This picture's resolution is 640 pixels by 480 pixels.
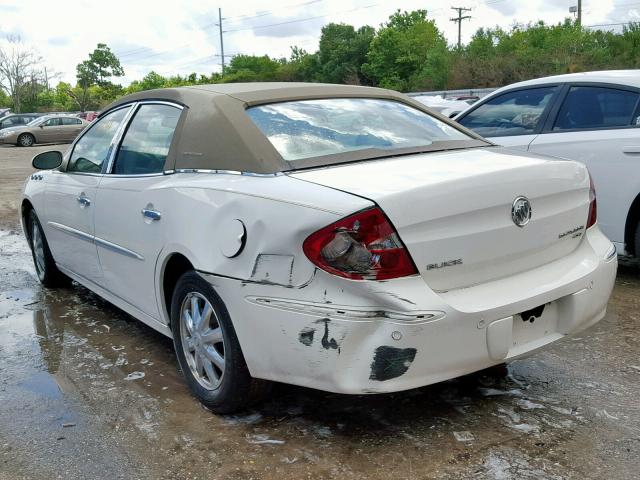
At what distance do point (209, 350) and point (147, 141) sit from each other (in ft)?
4.36

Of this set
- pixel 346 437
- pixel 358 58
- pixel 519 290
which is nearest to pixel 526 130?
pixel 519 290

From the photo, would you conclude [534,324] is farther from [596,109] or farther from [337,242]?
[596,109]

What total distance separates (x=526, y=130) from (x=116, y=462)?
431cm

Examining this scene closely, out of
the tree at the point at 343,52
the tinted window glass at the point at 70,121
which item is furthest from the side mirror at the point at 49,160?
the tree at the point at 343,52

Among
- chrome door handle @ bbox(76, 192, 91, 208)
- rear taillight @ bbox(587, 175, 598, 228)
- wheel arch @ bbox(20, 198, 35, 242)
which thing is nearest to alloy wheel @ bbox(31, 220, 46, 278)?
wheel arch @ bbox(20, 198, 35, 242)

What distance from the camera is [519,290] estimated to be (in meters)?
2.76

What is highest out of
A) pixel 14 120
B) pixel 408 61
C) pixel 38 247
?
pixel 408 61

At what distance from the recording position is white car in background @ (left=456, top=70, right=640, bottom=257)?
16.3 feet

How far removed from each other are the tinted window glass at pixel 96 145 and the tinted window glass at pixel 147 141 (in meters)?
0.21

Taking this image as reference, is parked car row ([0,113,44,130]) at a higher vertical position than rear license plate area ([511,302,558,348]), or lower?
higher

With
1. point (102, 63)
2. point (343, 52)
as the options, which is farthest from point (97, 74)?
Answer: point (343, 52)

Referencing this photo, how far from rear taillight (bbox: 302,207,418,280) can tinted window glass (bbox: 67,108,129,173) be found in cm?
215

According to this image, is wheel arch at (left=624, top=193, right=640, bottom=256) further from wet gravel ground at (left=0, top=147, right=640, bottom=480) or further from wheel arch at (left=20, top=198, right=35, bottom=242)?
wheel arch at (left=20, top=198, right=35, bottom=242)

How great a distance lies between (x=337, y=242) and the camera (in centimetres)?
252
